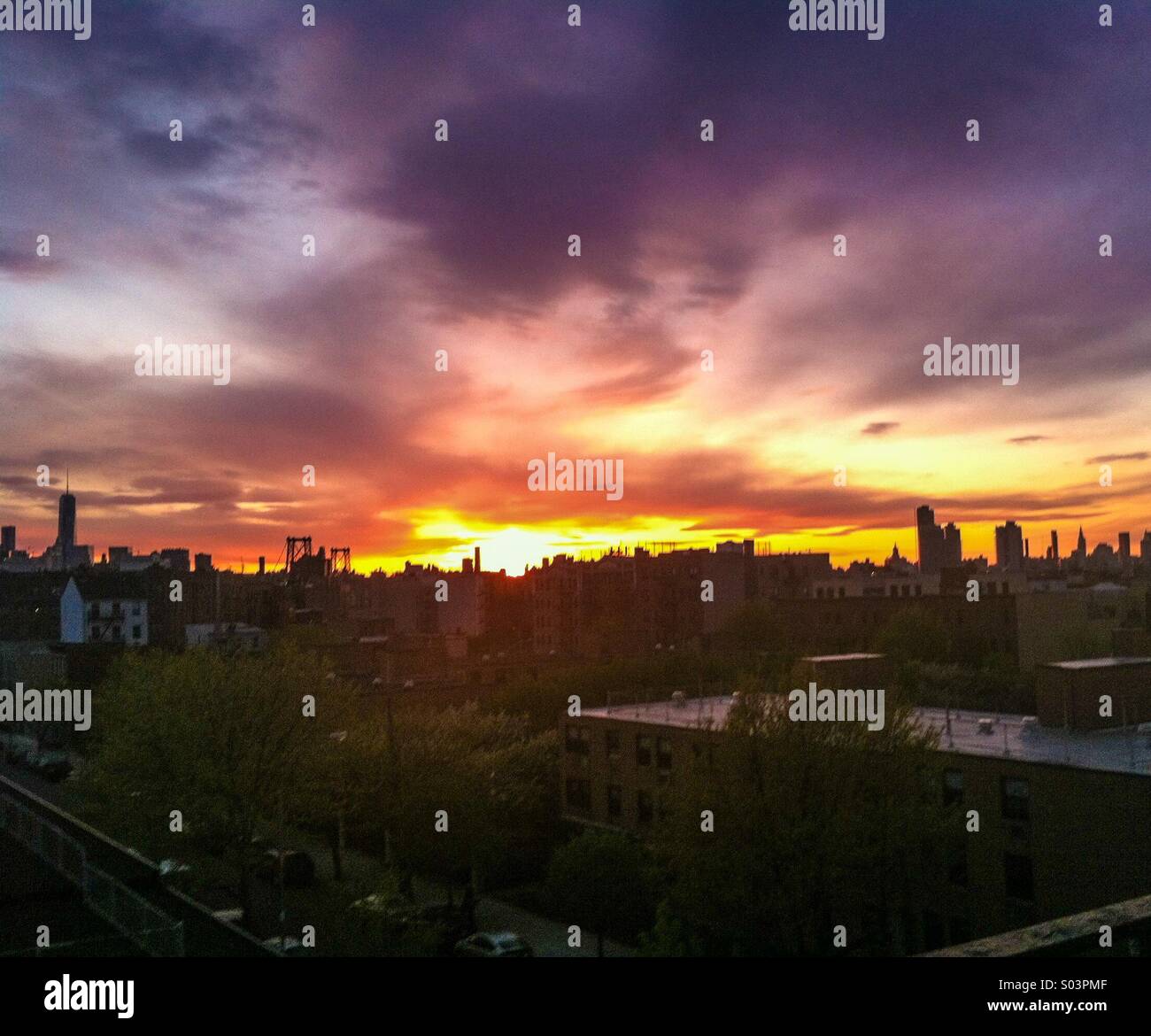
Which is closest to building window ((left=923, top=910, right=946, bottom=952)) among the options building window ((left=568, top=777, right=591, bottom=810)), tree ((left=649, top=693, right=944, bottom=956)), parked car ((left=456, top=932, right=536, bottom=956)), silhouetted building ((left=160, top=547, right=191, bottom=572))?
tree ((left=649, top=693, right=944, bottom=956))

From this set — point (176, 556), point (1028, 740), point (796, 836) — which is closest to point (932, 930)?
point (1028, 740)

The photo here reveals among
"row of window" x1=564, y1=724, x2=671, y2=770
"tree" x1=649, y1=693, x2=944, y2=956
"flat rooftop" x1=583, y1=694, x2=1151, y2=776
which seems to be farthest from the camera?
"row of window" x1=564, y1=724, x2=671, y2=770

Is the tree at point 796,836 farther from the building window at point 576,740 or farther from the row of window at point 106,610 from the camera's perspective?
the row of window at point 106,610

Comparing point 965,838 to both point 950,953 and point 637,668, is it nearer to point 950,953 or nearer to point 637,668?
point 950,953

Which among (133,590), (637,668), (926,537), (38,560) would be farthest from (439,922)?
(926,537)

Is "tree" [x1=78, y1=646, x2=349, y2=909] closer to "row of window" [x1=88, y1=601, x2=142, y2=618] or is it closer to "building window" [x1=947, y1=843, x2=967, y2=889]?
"building window" [x1=947, y1=843, x2=967, y2=889]

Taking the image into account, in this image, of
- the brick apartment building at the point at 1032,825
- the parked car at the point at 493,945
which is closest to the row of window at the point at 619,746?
the brick apartment building at the point at 1032,825

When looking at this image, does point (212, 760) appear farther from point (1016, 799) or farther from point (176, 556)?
point (176, 556)
